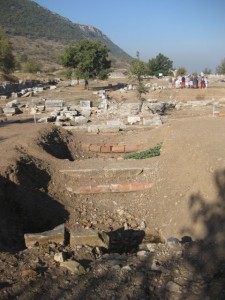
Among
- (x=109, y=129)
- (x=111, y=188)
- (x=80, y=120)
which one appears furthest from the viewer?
(x=80, y=120)

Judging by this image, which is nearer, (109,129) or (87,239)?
(87,239)

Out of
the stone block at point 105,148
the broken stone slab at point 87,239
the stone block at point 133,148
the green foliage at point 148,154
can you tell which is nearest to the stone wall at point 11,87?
the stone block at point 105,148

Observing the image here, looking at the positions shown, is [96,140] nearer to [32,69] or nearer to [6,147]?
[6,147]

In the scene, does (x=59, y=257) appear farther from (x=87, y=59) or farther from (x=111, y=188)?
(x=87, y=59)

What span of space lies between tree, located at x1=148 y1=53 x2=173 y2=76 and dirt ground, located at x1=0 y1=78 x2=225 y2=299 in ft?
138

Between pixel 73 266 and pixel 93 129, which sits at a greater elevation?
pixel 93 129

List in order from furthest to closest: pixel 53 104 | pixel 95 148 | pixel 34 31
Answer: pixel 34 31 < pixel 53 104 < pixel 95 148

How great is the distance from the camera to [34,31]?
449 ft

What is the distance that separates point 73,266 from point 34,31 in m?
141

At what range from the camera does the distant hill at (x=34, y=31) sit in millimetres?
106562

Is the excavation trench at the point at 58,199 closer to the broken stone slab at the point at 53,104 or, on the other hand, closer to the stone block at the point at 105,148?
the stone block at the point at 105,148

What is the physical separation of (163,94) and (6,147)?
18745 mm

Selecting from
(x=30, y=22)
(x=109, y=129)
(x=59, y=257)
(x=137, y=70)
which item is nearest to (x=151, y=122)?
(x=109, y=129)

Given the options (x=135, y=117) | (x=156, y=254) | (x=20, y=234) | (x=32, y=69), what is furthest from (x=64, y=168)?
(x=32, y=69)
